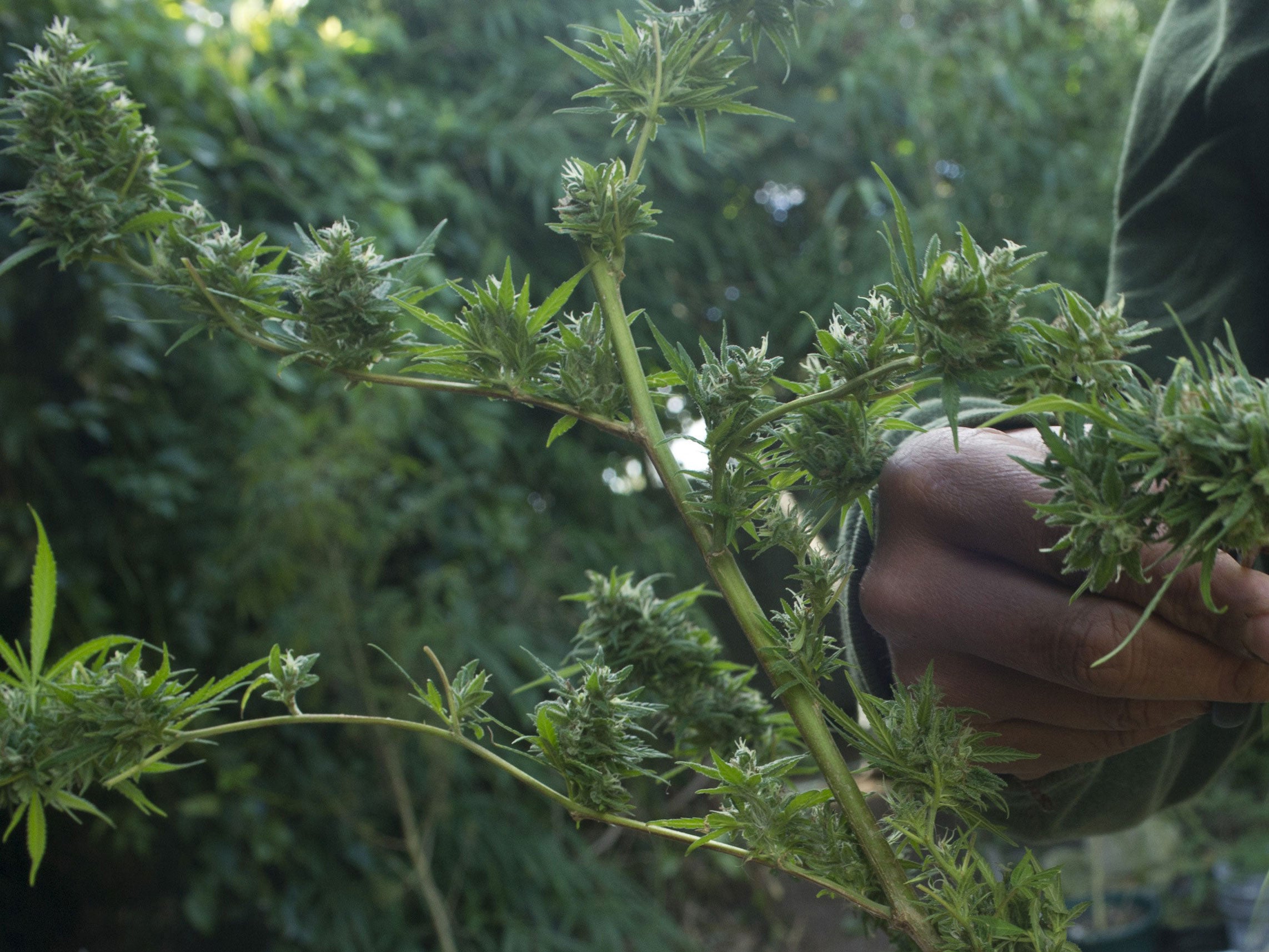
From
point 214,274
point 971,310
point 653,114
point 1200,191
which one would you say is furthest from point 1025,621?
point 1200,191

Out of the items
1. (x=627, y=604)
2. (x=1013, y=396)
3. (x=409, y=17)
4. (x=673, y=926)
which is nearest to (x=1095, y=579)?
(x=1013, y=396)

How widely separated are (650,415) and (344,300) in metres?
0.12

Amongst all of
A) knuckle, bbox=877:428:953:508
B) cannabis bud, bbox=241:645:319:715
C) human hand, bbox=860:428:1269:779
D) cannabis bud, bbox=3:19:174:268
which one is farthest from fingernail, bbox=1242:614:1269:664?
cannabis bud, bbox=3:19:174:268

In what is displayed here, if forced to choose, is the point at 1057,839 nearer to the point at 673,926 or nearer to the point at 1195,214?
the point at 1195,214

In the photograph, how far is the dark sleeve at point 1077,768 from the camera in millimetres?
476

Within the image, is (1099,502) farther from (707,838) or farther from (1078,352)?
(707,838)

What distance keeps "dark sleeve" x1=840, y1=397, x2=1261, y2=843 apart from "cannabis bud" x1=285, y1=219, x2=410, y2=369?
0.69ft

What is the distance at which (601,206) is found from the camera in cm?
36

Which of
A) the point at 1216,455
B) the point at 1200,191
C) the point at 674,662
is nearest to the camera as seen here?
the point at 1216,455

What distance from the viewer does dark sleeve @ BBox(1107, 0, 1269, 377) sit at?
2.43 ft

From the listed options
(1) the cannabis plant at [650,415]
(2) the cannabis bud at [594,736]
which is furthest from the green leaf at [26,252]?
(2) the cannabis bud at [594,736]

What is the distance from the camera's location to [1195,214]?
792 millimetres

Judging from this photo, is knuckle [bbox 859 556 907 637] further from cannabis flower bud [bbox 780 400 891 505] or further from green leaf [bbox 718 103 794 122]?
green leaf [bbox 718 103 794 122]

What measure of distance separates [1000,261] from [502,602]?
1.68 metres
